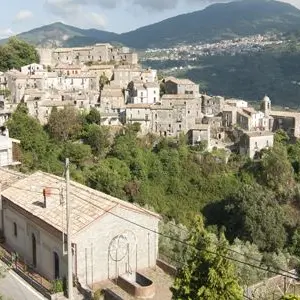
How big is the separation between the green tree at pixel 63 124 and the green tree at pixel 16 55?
59.6ft

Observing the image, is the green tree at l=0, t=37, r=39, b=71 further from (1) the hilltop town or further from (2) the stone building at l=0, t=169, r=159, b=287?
(2) the stone building at l=0, t=169, r=159, b=287

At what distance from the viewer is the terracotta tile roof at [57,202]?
17.0 meters

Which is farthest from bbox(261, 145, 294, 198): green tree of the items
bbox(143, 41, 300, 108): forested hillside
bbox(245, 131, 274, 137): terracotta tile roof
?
bbox(143, 41, 300, 108): forested hillside

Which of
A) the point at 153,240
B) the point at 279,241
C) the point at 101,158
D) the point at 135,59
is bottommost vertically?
the point at 279,241

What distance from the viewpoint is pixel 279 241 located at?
137ft

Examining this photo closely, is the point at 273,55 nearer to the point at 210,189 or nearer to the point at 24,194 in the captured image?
the point at 210,189

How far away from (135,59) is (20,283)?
56787 mm

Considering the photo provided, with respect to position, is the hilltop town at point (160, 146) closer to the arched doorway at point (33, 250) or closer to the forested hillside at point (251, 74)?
the arched doorway at point (33, 250)

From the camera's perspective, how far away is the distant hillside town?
178 ft

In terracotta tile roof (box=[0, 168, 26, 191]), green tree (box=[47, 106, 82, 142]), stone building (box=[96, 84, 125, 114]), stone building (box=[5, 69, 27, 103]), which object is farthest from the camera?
stone building (box=[5, 69, 27, 103])

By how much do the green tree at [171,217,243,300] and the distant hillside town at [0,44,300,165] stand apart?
37469 millimetres

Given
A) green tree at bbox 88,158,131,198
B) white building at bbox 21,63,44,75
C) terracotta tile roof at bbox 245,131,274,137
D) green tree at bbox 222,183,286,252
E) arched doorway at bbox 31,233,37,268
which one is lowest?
green tree at bbox 222,183,286,252

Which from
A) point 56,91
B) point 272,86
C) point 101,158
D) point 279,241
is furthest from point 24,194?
point 272,86

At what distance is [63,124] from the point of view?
49.6m
